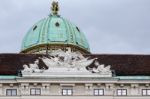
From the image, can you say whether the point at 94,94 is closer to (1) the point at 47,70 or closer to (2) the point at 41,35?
(1) the point at 47,70

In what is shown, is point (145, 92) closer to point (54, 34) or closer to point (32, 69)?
point (32, 69)

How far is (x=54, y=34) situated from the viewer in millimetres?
118438

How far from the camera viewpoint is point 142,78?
3760 inches

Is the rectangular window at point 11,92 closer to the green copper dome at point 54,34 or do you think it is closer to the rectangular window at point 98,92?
the rectangular window at point 98,92

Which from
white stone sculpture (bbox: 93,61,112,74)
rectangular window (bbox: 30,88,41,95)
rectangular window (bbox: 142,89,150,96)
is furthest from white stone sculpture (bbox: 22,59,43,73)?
rectangular window (bbox: 142,89,150,96)

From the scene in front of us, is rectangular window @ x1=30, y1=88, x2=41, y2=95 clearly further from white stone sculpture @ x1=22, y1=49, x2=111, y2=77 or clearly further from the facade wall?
white stone sculpture @ x1=22, y1=49, x2=111, y2=77

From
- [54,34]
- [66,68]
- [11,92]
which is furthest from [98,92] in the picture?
[54,34]

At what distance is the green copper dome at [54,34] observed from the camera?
385 ft

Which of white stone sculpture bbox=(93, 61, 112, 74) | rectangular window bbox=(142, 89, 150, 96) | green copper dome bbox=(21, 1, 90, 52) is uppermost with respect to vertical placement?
green copper dome bbox=(21, 1, 90, 52)

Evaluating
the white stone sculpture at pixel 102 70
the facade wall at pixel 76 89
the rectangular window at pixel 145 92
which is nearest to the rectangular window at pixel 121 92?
the facade wall at pixel 76 89

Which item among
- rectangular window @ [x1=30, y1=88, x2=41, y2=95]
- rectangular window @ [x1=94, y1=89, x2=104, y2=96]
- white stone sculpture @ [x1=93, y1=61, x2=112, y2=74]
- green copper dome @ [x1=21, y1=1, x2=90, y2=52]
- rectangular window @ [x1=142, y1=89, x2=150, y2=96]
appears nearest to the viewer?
rectangular window @ [x1=30, y1=88, x2=41, y2=95]

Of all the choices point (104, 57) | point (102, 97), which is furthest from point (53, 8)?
point (102, 97)

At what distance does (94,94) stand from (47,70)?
5210 millimetres

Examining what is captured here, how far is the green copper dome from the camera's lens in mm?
117312
